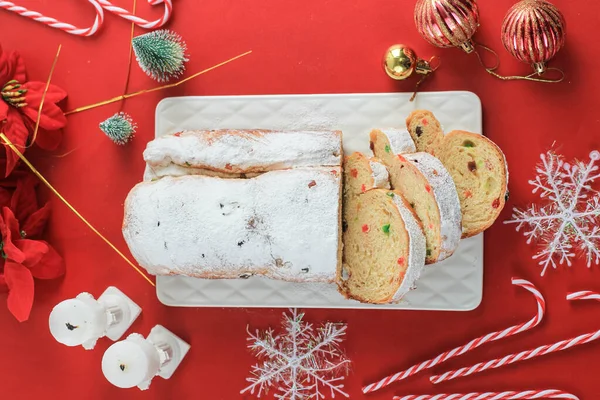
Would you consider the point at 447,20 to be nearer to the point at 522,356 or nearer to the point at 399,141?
the point at 399,141

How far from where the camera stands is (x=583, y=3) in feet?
5.31

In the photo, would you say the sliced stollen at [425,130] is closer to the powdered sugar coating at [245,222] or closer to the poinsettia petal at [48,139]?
the powdered sugar coating at [245,222]

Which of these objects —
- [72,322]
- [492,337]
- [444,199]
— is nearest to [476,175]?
[444,199]

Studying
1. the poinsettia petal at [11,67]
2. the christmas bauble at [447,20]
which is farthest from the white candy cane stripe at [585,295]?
the poinsettia petal at [11,67]

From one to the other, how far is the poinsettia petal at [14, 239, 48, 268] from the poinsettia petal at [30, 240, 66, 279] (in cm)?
4

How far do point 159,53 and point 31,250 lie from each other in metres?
0.69

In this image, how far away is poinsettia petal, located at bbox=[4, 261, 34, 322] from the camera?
5.35 feet

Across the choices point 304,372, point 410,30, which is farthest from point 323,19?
point 304,372

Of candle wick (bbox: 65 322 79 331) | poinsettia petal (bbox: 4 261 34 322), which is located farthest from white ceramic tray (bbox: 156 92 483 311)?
poinsettia petal (bbox: 4 261 34 322)

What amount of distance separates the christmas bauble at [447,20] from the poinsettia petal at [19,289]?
1.35 m

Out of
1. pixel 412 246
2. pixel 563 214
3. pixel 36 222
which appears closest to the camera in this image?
pixel 412 246

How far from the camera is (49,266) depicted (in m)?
1.69

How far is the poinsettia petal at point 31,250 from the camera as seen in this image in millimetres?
1616

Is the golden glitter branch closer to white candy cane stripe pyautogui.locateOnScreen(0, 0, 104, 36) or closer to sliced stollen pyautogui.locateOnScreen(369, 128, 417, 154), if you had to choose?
white candy cane stripe pyautogui.locateOnScreen(0, 0, 104, 36)
